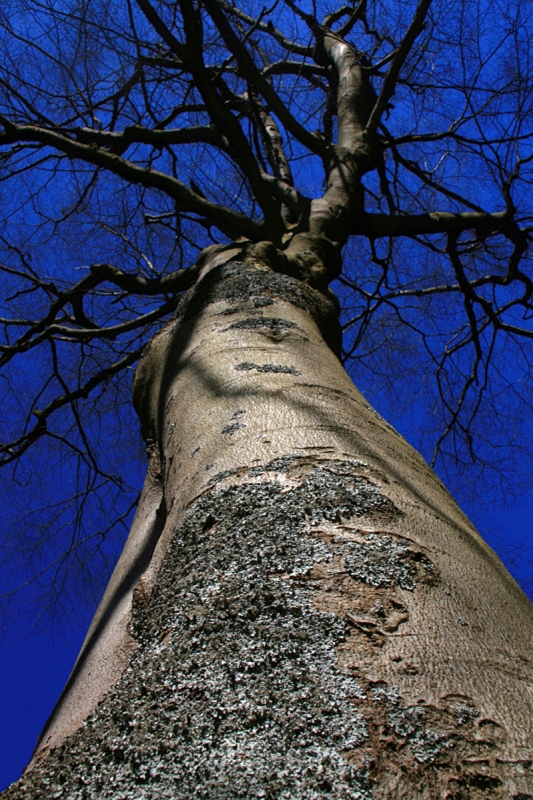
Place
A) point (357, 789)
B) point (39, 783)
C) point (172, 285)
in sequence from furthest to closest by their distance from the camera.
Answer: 1. point (172, 285)
2. point (39, 783)
3. point (357, 789)

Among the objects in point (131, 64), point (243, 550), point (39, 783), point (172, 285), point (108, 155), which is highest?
point (131, 64)

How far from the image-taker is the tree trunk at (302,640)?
0.43 metres

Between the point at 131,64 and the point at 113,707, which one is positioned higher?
the point at 131,64

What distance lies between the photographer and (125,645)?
2.89ft

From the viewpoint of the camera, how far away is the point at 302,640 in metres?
0.54

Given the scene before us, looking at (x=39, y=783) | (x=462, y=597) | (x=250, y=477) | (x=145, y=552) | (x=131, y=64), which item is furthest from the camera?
(x=131, y=64)

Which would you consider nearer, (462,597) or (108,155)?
(462,597)

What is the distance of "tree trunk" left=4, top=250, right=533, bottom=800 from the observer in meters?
0.43

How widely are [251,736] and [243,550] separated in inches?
9.7

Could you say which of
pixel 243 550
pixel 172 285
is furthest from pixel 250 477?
pixel 172 285

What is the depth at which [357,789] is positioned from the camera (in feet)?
1.33

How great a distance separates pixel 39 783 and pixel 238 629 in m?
0.22

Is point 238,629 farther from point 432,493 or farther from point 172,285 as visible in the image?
point 172,285

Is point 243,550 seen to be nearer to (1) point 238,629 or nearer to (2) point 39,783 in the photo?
(1) point 238,629
